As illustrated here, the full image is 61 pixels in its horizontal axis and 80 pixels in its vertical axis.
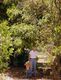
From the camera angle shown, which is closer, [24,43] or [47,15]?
[47,15]

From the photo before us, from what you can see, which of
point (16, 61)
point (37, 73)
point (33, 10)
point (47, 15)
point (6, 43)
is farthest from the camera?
point (16, 61)

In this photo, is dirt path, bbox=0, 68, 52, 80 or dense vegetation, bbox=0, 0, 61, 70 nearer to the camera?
dense vegetation, bbox=0, 0, 61, 70

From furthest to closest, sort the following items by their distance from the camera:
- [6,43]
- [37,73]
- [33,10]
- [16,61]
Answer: [16,61], [37,73], [33,10], [6,43]

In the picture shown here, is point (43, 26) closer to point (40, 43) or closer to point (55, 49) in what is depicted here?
point (40, 43)

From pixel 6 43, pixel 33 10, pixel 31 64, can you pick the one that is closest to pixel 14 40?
pixel 31 64

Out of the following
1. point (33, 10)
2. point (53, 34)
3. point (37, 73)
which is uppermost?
point (33, 10)

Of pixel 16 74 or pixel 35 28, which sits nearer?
pixel 35 28

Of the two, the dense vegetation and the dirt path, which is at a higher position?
the dense vegetation

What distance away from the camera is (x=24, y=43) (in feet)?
31.3

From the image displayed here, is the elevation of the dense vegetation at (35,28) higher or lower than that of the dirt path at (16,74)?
higher

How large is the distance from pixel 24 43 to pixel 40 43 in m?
2.42

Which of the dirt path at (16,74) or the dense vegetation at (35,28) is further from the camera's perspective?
the dirt path at (16,74)

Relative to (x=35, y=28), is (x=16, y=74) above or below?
below

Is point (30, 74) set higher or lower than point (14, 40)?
lower
